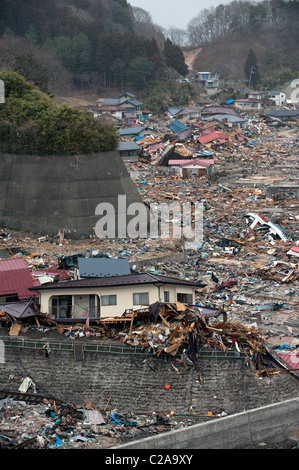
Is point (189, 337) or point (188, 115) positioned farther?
point (188, 115)

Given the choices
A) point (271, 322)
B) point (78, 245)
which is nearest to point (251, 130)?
point (78, 245)

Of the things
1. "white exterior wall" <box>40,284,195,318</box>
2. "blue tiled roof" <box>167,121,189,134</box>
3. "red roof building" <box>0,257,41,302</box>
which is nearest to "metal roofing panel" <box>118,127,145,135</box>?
"blue tiled roof" <box>167,121,189,134</box>

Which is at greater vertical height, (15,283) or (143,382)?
(15,283)

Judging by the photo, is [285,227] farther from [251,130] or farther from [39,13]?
[39,13]

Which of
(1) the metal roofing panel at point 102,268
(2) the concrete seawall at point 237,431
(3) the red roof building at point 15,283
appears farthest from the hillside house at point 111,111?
(2) the concrete seawall at point 237,431

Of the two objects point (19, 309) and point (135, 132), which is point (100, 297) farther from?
point (135, 132)

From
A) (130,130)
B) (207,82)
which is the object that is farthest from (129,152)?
(207,82)

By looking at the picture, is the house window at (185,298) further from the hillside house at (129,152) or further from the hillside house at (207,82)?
the hillside house at (207,82)
